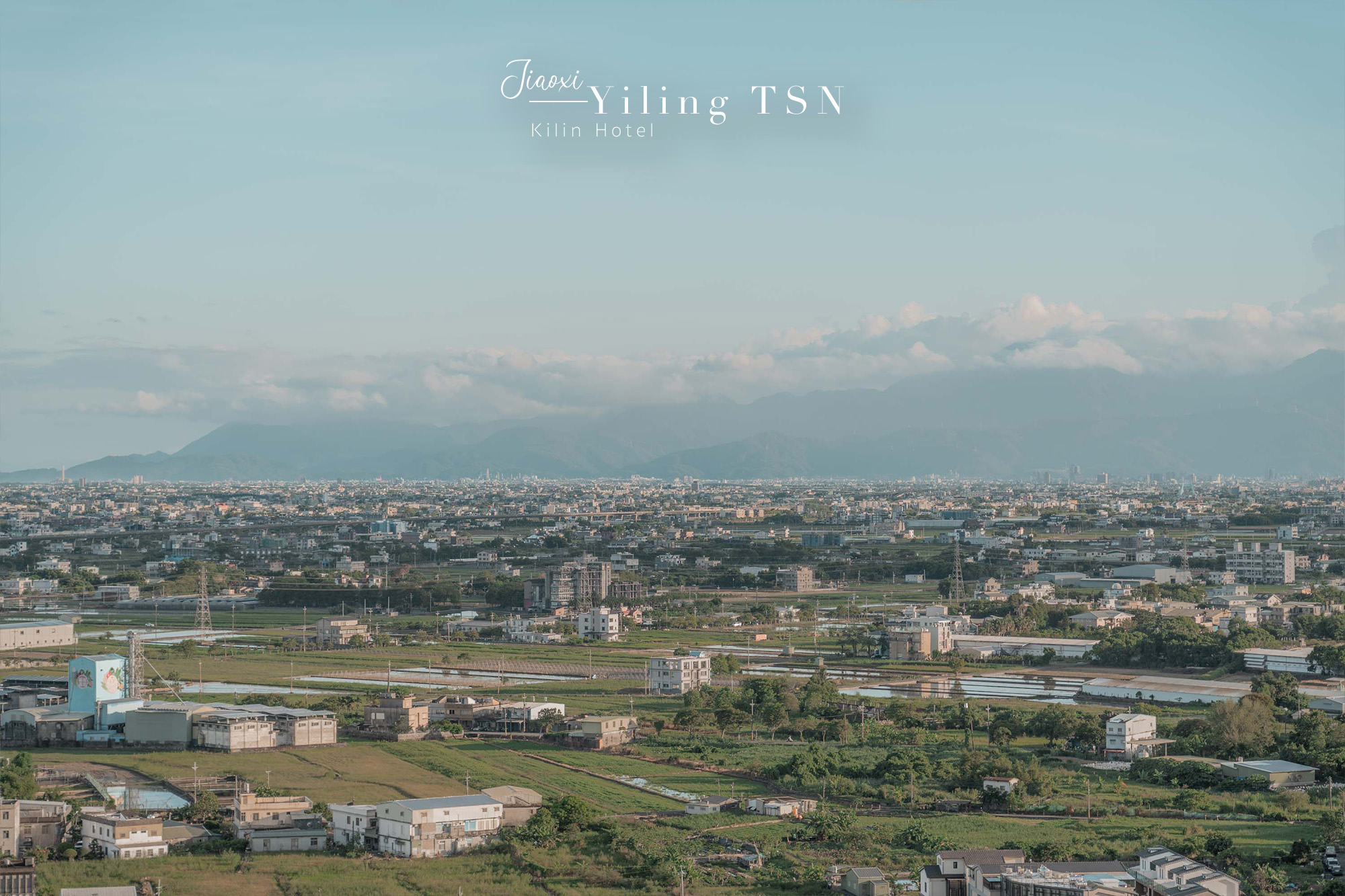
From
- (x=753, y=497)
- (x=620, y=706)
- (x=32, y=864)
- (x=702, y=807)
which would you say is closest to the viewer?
(x=32, y=864)

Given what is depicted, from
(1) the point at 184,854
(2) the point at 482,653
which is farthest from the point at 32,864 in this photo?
(2) the point at 482,653

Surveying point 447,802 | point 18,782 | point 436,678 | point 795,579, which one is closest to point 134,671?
point 436,678

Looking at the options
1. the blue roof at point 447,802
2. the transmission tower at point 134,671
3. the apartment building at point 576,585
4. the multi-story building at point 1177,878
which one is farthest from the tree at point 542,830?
the apartment building at point 576,585

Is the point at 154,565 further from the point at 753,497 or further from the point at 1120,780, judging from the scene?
the point at 753,497

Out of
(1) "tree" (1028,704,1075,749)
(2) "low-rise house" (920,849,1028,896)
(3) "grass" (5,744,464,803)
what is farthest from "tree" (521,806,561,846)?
(1) "tree" (1028,704,1075,749)

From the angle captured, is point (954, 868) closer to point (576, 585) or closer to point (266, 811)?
point (266, 811)
